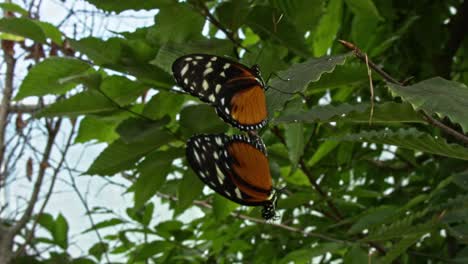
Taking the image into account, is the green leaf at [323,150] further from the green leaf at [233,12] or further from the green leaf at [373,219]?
the green leaf at [233,12]

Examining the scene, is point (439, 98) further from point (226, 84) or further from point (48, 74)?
point (48, 74)

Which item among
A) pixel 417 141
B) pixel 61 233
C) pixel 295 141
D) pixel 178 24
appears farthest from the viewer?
pixel 61 233

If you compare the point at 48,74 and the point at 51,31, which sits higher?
the point at 51,31

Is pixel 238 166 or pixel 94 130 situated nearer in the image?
pixel 238 166

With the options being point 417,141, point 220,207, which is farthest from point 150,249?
point 417,141

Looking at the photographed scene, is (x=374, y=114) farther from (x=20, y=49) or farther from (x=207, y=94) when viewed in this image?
(x=20, y=49)

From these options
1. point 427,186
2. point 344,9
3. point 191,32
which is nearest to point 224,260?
point 427,186

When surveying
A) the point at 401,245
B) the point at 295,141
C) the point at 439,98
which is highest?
the point at 295,141
